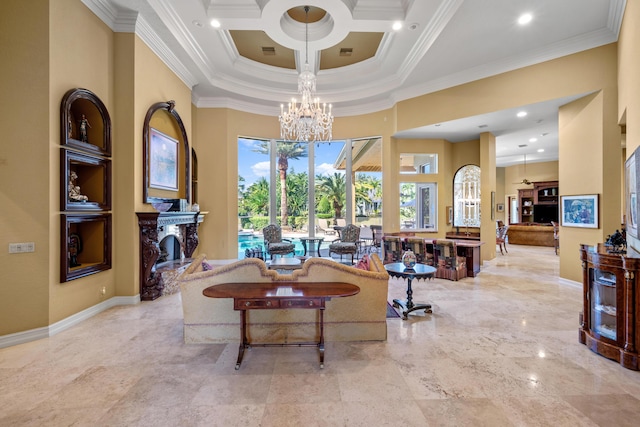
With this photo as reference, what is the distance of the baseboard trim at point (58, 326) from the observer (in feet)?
10.6

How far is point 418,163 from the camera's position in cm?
891

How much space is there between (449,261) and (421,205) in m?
3.12

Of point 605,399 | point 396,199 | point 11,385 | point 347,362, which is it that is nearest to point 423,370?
point 347,362

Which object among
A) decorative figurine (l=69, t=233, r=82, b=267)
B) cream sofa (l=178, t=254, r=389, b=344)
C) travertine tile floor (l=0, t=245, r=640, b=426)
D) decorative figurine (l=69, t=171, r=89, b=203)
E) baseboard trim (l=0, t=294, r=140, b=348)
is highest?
decorative figurine (l=69, t=171, r=89, b=203)

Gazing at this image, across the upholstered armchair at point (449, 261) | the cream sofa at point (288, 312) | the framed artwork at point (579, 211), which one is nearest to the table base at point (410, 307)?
the cream sofa at point (288, 312)

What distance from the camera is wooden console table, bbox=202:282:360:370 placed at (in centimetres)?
271

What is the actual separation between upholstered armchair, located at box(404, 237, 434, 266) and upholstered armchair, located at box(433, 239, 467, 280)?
17 cm

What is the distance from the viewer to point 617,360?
9.32ft

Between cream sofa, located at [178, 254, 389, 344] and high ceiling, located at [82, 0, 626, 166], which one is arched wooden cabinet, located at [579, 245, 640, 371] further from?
high ceiling, located at [82, 0, 626, 166]

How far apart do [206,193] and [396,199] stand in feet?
17.0

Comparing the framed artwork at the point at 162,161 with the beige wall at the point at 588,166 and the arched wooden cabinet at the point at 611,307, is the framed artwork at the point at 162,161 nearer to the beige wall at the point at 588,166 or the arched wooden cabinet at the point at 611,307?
the arched wooden cabinet at the point at 611,307

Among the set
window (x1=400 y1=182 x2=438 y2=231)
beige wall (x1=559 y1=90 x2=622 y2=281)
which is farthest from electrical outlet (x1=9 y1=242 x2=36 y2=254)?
beige wall (x1=559 y1=90 x2=622 y2=281)

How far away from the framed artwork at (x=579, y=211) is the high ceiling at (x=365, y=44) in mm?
1920

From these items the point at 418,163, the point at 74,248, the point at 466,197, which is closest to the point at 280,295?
the point at 74,248
